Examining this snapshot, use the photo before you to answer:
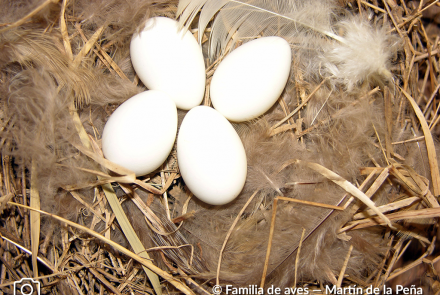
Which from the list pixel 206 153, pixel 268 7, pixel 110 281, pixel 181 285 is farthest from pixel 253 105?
pixel 110 281

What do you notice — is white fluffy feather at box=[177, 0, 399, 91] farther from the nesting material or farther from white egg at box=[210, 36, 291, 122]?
white egg at box=[210, 36, 291, 122]

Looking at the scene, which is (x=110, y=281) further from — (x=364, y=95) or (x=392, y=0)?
(x=392, y=0)

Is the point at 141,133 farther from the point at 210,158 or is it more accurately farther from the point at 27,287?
the point at 27,287
